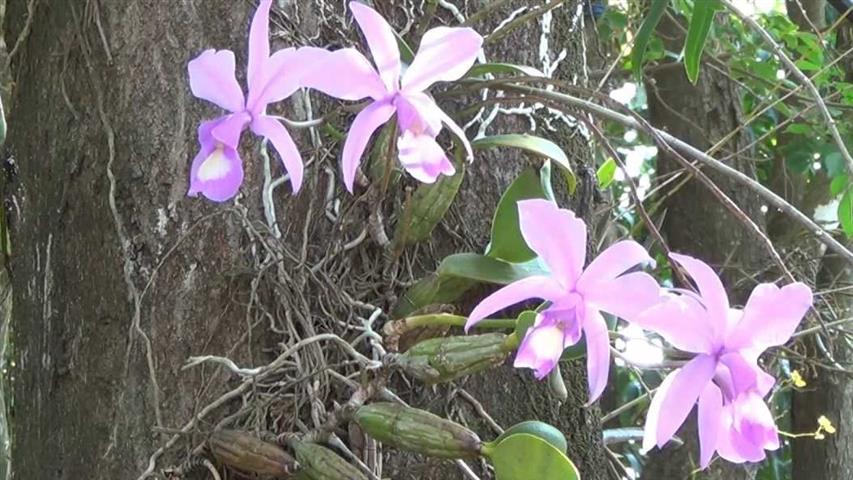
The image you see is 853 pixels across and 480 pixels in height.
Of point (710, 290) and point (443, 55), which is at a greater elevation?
point (443, 55)

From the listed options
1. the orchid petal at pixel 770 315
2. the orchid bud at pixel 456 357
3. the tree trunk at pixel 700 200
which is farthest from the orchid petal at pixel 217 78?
the tree trunk at pixel 700 200

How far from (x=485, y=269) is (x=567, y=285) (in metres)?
0.19

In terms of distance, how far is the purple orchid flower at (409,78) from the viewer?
0.52 meters

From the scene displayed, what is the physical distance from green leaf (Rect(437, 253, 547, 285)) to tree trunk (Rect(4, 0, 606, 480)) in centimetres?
7

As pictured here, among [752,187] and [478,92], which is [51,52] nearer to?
[478,92]

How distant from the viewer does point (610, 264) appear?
19.9 inches

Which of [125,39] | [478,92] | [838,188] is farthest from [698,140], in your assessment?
[125,39]

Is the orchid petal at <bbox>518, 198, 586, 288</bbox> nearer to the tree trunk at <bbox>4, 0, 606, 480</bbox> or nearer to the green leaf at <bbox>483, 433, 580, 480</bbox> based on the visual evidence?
the green leaf at <bbox>483, 433, 580, 480</bbox>

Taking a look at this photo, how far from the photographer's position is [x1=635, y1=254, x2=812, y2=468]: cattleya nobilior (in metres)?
0.49

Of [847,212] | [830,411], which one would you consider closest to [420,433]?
[847,212]

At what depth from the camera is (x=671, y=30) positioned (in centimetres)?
211

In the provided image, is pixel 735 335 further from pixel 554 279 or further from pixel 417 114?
pixel 417 114

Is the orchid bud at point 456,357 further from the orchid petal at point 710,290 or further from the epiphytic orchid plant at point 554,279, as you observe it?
the orchid petal at point 710,290

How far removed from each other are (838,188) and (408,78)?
4.59 ft
